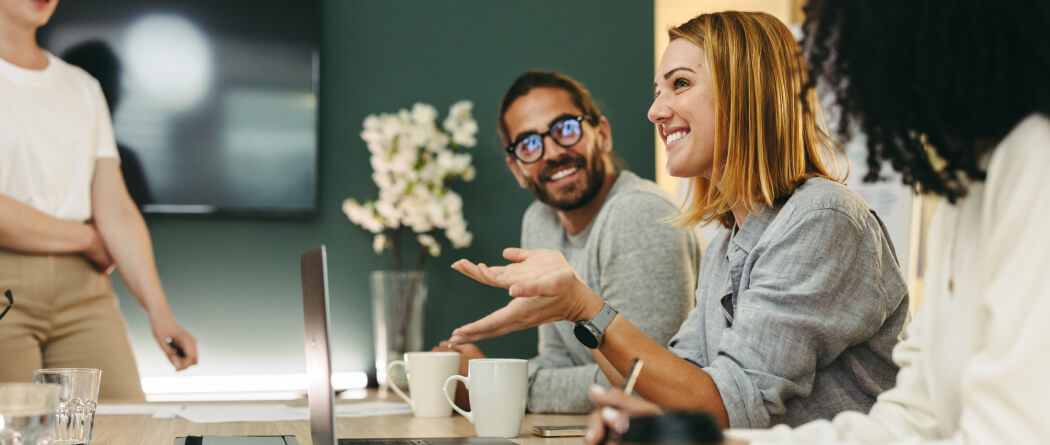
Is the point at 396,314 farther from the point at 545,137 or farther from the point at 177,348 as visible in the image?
the point at 545,137

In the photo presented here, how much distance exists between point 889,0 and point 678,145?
76 centimetres

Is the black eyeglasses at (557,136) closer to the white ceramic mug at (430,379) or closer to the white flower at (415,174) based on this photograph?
the white flower at (415,174)

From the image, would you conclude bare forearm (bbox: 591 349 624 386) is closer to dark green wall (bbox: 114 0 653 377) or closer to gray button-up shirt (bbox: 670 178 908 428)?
gray button-up shirt (bbox: 670 178 908 428)

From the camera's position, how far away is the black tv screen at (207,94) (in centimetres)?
256

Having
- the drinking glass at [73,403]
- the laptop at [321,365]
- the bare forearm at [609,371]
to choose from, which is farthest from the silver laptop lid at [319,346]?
the bare forearm at [609,371]

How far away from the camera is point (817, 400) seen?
1.27 meters

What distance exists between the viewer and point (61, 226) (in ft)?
7.25

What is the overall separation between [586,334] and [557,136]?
3.20 feet

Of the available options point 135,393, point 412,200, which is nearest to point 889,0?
point 412,200

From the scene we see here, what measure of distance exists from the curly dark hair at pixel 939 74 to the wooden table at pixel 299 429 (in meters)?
0.60

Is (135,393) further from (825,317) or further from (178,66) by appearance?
(825,317)

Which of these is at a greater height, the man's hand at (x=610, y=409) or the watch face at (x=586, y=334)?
the man's hand at (x=610, y=409)

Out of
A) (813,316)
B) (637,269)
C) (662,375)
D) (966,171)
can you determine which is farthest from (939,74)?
(637,269)

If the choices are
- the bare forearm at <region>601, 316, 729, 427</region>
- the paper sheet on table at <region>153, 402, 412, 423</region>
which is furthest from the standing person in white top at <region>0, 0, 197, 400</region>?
the bare forearm at <region>601, 316, 729, 427</region>
